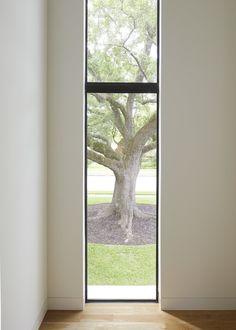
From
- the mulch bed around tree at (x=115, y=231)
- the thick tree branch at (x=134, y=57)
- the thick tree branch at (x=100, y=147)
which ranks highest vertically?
the thick tree branch at (x=134, y=57)

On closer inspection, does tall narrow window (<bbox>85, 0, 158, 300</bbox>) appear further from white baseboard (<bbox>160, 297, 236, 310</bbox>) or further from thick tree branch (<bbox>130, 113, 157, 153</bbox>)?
white baseboard (<bbox>160, 297, 236, 310</bbox>)

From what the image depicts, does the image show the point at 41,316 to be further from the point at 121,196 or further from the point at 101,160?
the point at 101,160

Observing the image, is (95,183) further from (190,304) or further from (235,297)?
(235,297)

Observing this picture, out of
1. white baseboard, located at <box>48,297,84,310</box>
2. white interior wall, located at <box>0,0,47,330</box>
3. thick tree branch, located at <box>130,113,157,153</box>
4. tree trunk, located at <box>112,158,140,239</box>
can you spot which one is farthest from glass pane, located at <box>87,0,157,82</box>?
white baseboard, located at <box>48,297,84,310</box>

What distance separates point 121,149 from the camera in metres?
3.43

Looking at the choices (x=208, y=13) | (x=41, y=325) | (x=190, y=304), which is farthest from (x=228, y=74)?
(x=41, y=325)

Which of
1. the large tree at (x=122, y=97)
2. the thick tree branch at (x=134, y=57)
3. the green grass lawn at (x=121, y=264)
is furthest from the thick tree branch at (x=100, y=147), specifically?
the green grass lawn at (x=121, y=264)

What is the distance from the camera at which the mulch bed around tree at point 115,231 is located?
344 cm

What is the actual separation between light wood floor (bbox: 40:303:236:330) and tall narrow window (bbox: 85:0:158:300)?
0.19 m

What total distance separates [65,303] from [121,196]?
1.03 meters

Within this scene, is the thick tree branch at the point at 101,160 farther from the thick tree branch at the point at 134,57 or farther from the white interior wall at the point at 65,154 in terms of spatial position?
the thick tree branch at the point at 134,57

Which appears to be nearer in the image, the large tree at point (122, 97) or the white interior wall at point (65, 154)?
the white interior wall at point (65, 154)

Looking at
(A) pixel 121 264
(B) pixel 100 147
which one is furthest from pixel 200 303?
(B) pixel 100 147

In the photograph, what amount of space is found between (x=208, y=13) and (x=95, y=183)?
1742 millimetres
